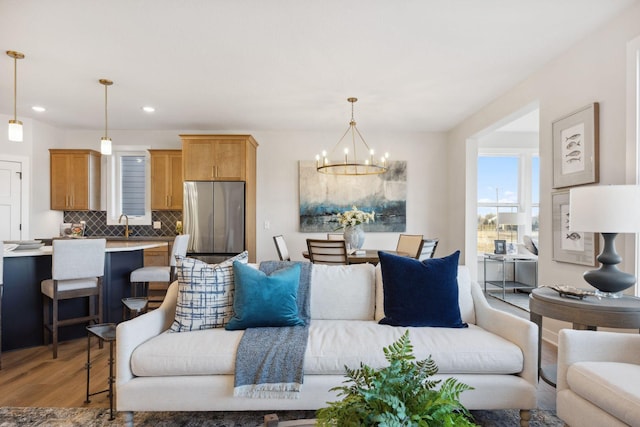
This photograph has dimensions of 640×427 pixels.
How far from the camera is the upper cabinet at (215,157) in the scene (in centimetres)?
541

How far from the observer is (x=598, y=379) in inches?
64.5

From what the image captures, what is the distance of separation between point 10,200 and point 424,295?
5924 millimetres

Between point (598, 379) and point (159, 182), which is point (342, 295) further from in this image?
point (159, 182)

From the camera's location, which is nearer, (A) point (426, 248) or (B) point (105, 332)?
(B) point (105, 332)

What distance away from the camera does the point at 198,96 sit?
4.47 meters

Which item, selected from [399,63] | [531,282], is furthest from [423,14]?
[531,282]

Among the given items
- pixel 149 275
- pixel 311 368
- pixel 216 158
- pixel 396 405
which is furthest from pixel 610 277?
pixel 216 158

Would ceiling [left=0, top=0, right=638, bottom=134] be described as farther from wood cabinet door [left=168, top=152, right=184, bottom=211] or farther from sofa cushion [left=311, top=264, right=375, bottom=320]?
sofa cushion [left=311, top=264, right=375, bottom=320]

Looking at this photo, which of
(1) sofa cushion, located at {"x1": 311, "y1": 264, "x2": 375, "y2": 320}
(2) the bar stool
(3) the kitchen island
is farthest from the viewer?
(3) the kitchen island

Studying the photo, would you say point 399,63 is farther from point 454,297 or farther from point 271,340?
point 271,340

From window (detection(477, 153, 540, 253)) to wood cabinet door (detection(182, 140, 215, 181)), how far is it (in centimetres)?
441

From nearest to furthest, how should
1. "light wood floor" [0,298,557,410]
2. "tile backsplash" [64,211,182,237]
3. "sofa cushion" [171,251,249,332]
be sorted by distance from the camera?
1. "sofa cushion" [171,251,249,332]
2. "light wood floor" [0,298,557,410]
3. "tile backsplash" [64,211,182,237]

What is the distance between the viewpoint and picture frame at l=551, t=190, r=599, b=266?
2945 millimetres

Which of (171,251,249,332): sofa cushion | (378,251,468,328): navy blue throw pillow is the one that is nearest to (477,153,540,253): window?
(378,251,468,328): navy blue throw pillow
